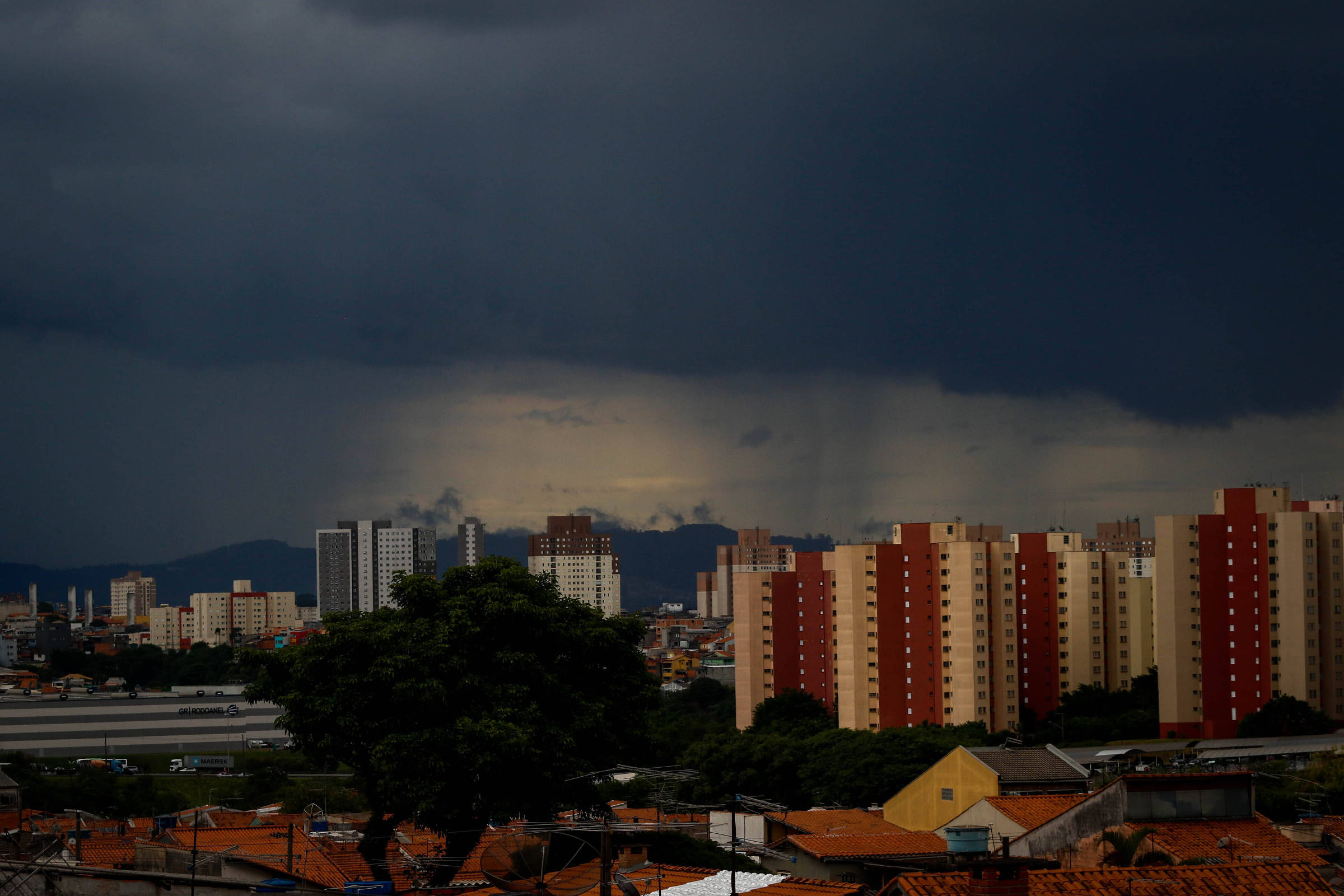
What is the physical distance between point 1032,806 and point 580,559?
163731 mm

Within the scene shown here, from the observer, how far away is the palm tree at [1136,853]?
12.7 m

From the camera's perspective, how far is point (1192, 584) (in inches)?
2159

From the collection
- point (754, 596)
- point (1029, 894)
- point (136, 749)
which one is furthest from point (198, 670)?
point (1029, 894)

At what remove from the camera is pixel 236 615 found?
527 feet

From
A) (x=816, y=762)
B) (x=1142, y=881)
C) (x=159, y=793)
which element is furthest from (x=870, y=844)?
(x=159, y=793)

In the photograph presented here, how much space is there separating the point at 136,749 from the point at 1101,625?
47.3m

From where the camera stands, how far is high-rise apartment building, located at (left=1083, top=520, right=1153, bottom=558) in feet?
494

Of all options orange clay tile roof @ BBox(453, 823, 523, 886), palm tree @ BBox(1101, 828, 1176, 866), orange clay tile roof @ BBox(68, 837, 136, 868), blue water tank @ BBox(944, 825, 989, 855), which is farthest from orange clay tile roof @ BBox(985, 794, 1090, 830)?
orange clay tile roof @ BBox(68, 837, 136, 868)

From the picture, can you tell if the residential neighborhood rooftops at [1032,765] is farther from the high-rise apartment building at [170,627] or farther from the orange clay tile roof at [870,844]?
the high-rise apartment building at [170,627]

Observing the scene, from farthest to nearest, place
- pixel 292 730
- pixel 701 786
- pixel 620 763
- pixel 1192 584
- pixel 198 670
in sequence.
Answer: pixel 198 670 < pixel 1192 584 < pixel 701 786 < pixel 620 763 < pixel 292 730

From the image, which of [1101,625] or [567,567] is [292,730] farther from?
[567,567]

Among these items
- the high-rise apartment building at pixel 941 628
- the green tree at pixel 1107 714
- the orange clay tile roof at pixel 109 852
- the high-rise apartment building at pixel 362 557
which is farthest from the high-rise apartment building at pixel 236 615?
the orange clay tile roof at pixel 109 852

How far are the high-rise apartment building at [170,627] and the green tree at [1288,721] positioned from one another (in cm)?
12918

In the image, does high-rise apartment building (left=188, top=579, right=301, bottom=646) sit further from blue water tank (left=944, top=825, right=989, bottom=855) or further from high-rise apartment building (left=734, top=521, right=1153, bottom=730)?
blue water tank (left=944, top=825, right=989, bottom=855)
